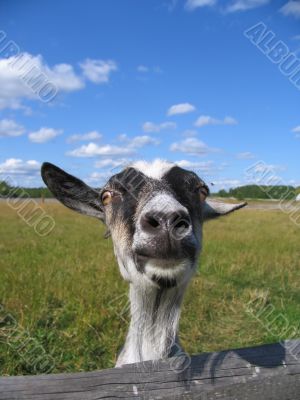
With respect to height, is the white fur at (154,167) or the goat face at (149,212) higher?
the white fur at (154,167)

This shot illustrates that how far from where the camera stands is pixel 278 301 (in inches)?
372

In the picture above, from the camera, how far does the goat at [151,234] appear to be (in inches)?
109

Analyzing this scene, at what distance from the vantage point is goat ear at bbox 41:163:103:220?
161 inches

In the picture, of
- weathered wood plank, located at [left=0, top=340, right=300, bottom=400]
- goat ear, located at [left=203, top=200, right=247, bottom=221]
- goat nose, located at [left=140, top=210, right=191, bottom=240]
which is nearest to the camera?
weathered wood plank, located at [left=0, top=340, right=300, bottom=400]

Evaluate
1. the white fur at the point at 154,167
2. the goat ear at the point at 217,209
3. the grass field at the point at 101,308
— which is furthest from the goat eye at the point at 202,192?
the grass field at the point at 101,308

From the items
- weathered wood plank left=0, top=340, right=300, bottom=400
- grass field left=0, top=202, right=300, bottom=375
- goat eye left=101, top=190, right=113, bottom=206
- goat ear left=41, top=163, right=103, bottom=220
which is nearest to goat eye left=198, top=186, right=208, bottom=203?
goat eye left=101, top=190, right=113, bottom=206

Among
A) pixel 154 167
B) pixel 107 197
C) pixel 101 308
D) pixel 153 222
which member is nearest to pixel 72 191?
pixel 107 197

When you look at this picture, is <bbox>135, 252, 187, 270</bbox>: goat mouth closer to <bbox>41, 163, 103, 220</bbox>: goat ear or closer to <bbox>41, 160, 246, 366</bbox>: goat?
<bbox>41, 160, 246, 366</bbox>: goat

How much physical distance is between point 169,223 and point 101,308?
16.0 feet

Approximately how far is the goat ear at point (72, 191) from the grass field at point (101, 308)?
2323 millimetres

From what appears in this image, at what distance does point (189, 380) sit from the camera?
2.79 meters

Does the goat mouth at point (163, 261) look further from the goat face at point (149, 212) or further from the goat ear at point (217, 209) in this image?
the goat ear at point (217, 209)

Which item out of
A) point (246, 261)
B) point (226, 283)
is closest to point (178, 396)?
point (226, 283)

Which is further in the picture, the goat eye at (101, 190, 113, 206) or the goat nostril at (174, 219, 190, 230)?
the goat eye at (101, 190, 113, 206)
